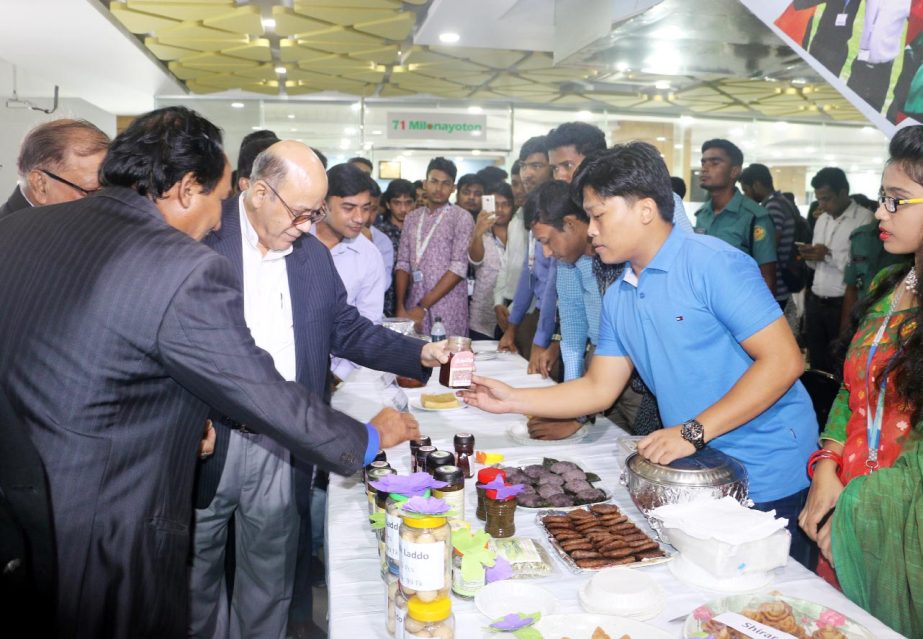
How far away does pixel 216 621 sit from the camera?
228 cm

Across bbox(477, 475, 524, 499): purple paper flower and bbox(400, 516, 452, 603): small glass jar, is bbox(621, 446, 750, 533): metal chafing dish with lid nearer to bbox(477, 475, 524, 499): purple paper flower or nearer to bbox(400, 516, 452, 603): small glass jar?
bbox(477, 475, 524, 499): purple paper flower

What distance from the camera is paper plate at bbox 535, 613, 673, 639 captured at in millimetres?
1211

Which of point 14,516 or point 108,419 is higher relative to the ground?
point 108,419

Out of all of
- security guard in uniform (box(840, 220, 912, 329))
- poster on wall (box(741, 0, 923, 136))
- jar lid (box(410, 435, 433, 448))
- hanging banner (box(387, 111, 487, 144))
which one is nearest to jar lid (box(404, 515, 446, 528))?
jar lid (box(410, 435, 433, 448))

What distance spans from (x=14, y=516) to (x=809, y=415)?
1817 mm

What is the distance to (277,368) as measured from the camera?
2.10 metres

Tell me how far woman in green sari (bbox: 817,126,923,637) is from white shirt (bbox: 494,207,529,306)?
305 cm

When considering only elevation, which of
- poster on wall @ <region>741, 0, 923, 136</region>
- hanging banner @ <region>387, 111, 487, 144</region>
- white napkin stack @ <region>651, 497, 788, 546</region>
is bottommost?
white napkin stack @ <region>651, 497, 788, 546</region>

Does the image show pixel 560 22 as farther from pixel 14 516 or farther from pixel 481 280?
pixel 14 516

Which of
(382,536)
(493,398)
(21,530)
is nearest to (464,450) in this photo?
(493,398)

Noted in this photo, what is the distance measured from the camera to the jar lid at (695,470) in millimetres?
1534

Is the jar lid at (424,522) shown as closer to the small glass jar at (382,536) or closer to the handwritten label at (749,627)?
the small glass jar at (382,536)

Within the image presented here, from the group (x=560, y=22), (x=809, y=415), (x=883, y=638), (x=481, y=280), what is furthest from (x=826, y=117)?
(x=883, y=638)

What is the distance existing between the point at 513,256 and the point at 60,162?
3123 millimetres
